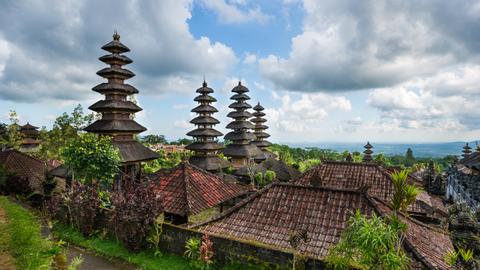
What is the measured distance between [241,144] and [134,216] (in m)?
24.2

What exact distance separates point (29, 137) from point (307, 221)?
60.2 metres

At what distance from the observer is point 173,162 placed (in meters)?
42.3

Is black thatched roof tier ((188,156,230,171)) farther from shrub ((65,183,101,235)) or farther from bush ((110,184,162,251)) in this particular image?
bush ((110,184,162,251))

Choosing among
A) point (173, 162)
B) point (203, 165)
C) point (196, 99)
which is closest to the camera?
point (203, 165)

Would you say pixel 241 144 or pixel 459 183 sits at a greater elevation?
pixel 241 144

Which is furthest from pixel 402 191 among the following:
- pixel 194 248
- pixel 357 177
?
pixel 357 177

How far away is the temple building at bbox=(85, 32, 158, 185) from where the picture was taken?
22031 millimetres

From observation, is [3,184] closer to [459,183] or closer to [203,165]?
[203,165]

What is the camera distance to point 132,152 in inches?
877

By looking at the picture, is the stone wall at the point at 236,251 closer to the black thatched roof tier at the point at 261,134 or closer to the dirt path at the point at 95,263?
the dirt path at the point at 95,263

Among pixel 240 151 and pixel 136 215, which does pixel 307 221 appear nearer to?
pixel 136 215

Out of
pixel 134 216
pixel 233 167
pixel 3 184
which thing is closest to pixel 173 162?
pixel 233 167

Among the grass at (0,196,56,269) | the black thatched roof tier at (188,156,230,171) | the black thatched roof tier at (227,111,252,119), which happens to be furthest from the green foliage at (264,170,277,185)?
the grass at (0,196,56,269)

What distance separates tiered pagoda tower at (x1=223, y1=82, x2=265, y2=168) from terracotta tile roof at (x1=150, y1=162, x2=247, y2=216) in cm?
1795
